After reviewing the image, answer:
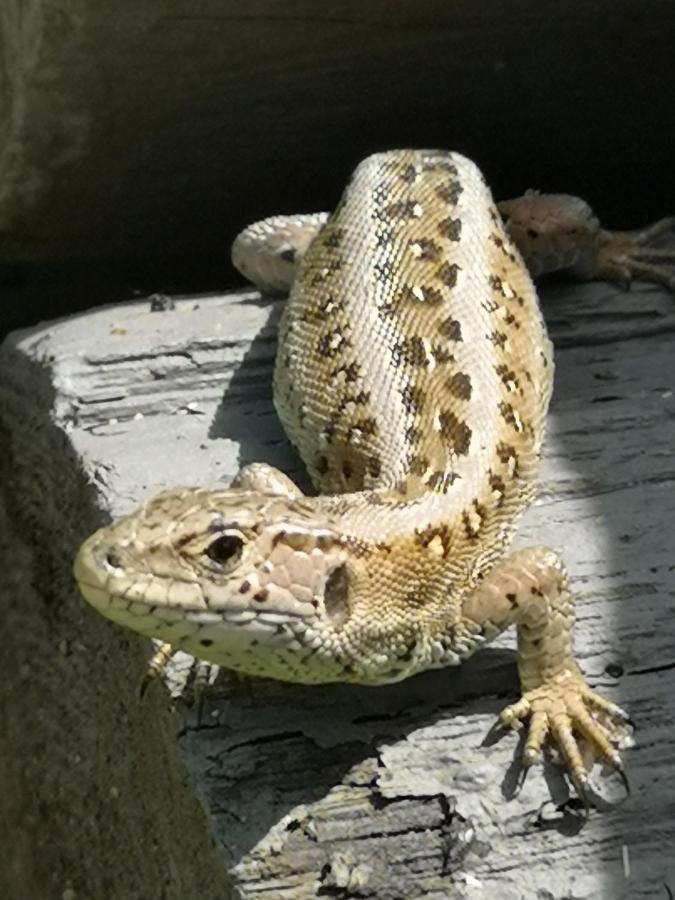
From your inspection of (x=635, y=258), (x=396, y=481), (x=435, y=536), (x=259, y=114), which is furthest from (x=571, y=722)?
(x=259, y=114)

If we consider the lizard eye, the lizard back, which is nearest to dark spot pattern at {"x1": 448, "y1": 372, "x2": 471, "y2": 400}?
the lizard back

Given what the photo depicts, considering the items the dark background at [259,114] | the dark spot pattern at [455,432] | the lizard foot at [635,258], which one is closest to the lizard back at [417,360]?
the dark spot pattern at [455,432]

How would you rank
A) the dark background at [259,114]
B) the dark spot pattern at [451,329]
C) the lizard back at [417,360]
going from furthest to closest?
the dark background at [259,114] < the dark spot pattern at [451,329] < the lizard back at [417,360]

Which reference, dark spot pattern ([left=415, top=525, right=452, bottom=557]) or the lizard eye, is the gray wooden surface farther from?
the lizard eye

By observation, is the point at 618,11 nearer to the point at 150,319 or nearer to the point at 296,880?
the point at 150,319

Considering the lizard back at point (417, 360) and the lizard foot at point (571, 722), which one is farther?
the lizard back at point (417, 360)

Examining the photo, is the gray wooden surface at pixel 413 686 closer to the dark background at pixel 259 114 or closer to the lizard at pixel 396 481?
the lizard at pixel 396 481
